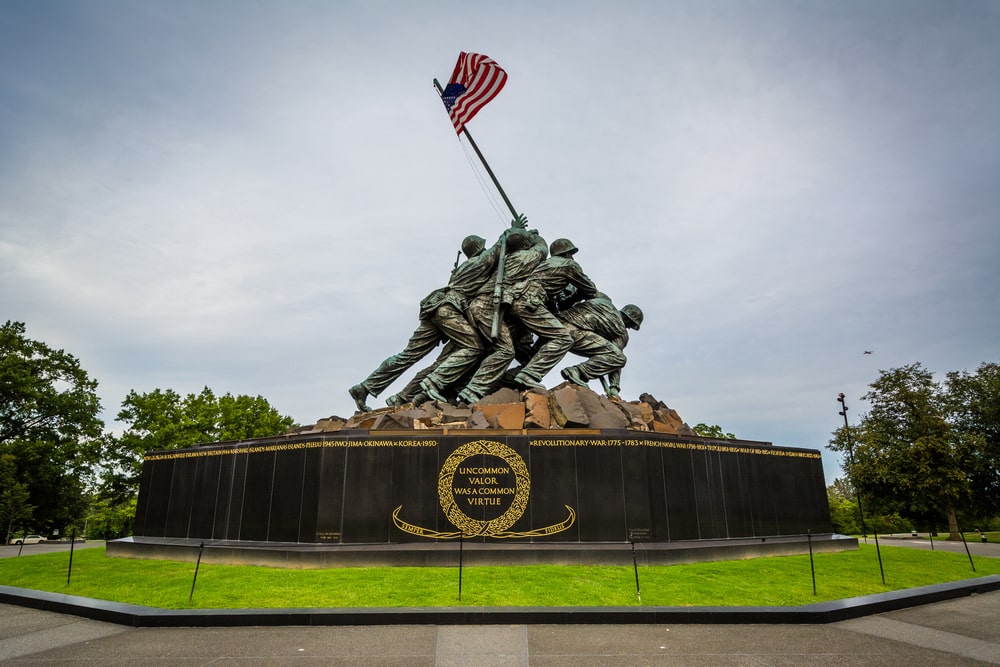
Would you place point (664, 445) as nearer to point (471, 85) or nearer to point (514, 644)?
point (514, 644)

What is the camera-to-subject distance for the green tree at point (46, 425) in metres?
30.1

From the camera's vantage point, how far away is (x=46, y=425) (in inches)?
1261

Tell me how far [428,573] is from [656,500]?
18.1 ft

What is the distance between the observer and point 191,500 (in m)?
14.4

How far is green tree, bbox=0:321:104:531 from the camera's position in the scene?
30.1m

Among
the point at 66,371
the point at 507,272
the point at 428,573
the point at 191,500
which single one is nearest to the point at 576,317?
the point at 507,272

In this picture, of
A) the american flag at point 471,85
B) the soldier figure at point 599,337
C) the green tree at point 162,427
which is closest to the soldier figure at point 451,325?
the soldier figure at point 599,337

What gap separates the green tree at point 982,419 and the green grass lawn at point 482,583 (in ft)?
82.5

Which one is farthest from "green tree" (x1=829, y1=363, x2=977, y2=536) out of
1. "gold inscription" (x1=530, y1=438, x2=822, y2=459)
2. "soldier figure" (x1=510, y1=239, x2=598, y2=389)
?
"soldier figure" (x1=510, y1=239, x2=598, y2=389)

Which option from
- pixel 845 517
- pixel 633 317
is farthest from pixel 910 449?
pixel 633 317

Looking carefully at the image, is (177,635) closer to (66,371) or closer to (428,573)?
(428,573)

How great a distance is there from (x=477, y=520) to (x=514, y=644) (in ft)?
20.2

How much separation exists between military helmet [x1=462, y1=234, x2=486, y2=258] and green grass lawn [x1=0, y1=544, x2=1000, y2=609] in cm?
1054

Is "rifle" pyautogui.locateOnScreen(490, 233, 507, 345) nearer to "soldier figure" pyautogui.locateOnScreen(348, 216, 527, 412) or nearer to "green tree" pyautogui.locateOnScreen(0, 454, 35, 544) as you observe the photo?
"soldier figure" pyautogui.locateOnScreen(348, 216, 527, 412)
